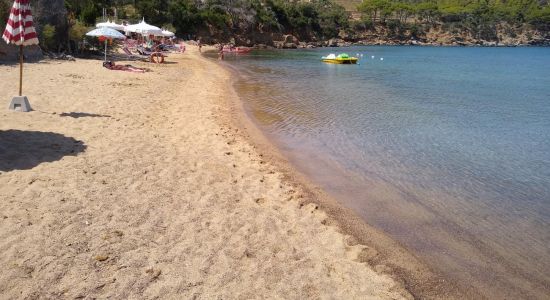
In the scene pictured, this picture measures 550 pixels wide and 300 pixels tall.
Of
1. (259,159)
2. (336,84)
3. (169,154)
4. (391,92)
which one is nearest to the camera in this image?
(169,154)

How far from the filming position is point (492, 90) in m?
28.3

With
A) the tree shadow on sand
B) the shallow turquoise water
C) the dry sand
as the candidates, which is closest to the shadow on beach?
the dry sand

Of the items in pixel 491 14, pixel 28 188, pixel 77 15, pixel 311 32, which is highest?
pixel 491 14

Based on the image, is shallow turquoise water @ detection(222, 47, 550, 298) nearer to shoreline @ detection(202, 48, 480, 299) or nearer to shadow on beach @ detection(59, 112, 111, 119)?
shoreline @ detection(202, 48, 480, 299)

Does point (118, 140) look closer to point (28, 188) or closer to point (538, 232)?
point (28, 188)

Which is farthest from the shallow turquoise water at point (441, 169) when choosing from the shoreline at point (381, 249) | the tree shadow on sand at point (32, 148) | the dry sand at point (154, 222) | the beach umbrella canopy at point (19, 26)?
the beach umbrella canopy at point (19, 26)

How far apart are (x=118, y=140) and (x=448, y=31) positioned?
141m

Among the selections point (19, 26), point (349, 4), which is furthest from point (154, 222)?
point (349, 4)

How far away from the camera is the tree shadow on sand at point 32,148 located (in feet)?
22.7

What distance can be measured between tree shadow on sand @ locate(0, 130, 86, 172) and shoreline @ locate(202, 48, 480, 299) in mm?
3929

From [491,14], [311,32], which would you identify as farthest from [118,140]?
[491,14]

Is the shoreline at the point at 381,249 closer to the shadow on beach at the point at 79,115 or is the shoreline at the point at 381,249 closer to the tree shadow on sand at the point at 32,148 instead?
the tree shadow on sand at the point at 32,148

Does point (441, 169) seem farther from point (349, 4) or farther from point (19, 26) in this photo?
point (349, 4)

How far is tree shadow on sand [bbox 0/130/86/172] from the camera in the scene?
6910 mm
